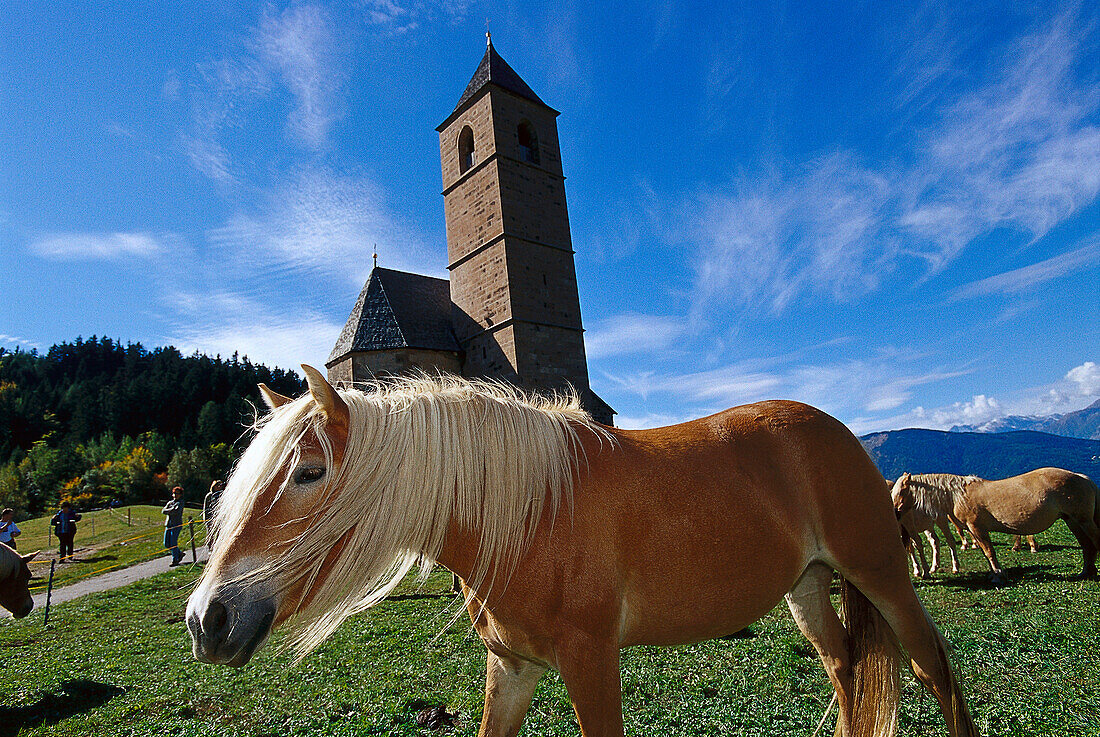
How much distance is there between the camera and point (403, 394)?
1876 millimetres

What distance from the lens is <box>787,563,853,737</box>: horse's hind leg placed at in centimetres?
269

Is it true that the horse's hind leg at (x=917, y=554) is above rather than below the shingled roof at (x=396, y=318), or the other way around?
below

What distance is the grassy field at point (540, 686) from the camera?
331cm

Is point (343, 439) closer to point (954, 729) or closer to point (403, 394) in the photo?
point (403, 394)

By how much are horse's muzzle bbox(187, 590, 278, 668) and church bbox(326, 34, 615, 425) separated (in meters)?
16.0

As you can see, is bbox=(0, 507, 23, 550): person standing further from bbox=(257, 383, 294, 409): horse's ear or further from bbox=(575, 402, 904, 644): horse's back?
bbox=(575, 402, 904, 644): horse's back

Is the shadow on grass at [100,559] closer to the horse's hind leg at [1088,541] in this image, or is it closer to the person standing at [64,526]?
the person standing at [64,526]

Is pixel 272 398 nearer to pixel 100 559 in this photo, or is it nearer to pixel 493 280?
pixel 493 280

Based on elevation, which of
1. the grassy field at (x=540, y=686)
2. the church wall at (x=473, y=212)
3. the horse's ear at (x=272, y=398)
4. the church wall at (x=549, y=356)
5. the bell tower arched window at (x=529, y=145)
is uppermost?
the bell tower arched window at (x=529, y=145)

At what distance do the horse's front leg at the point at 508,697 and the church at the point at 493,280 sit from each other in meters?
15.4

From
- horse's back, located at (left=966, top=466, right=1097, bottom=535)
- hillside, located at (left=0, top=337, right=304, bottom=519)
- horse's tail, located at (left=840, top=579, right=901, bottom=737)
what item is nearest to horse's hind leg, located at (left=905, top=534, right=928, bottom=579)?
horse's back, located at (left=966, top=466, right=1097, bottom=535)

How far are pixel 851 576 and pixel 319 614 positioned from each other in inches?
89.4

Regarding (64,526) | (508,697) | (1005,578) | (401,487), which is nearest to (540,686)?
(508,697)

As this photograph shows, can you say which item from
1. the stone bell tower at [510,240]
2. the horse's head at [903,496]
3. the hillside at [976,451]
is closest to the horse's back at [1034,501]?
the horse's head at [903,496]
